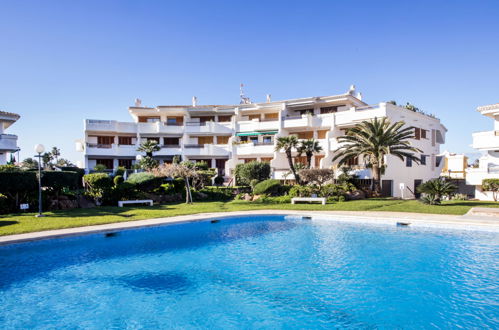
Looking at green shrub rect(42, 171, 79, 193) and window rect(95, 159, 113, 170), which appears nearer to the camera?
green shrub rect(42, 171, 79, 193)

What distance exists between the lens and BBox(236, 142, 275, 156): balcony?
131 ft

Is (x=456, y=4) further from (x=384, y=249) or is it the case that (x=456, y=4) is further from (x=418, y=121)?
(x=418, y=121)

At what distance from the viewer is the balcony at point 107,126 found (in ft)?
138

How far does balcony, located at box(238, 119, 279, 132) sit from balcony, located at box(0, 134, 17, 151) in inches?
1032

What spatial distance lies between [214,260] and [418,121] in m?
34.0

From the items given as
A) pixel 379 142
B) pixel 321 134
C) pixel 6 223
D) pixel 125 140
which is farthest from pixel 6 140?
pixel 379 142

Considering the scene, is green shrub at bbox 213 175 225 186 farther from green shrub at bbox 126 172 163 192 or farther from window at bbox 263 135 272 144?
green shrub at bbox 126 172 163 192

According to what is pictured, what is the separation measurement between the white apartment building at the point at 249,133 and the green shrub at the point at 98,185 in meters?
18.6

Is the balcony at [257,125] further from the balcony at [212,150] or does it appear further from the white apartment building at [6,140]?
the white apartment building at [6,140]

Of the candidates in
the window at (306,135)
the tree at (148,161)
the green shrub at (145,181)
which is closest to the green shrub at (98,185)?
the green shrub at (145,181)

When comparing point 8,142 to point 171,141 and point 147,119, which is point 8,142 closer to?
point 147,119

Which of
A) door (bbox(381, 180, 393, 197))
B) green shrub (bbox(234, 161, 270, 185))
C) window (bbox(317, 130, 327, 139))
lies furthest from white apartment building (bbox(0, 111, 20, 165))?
door (bbox(381, 180, 393, 197))

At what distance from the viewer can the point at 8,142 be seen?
3148 centimetres

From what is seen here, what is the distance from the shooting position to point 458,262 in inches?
425
